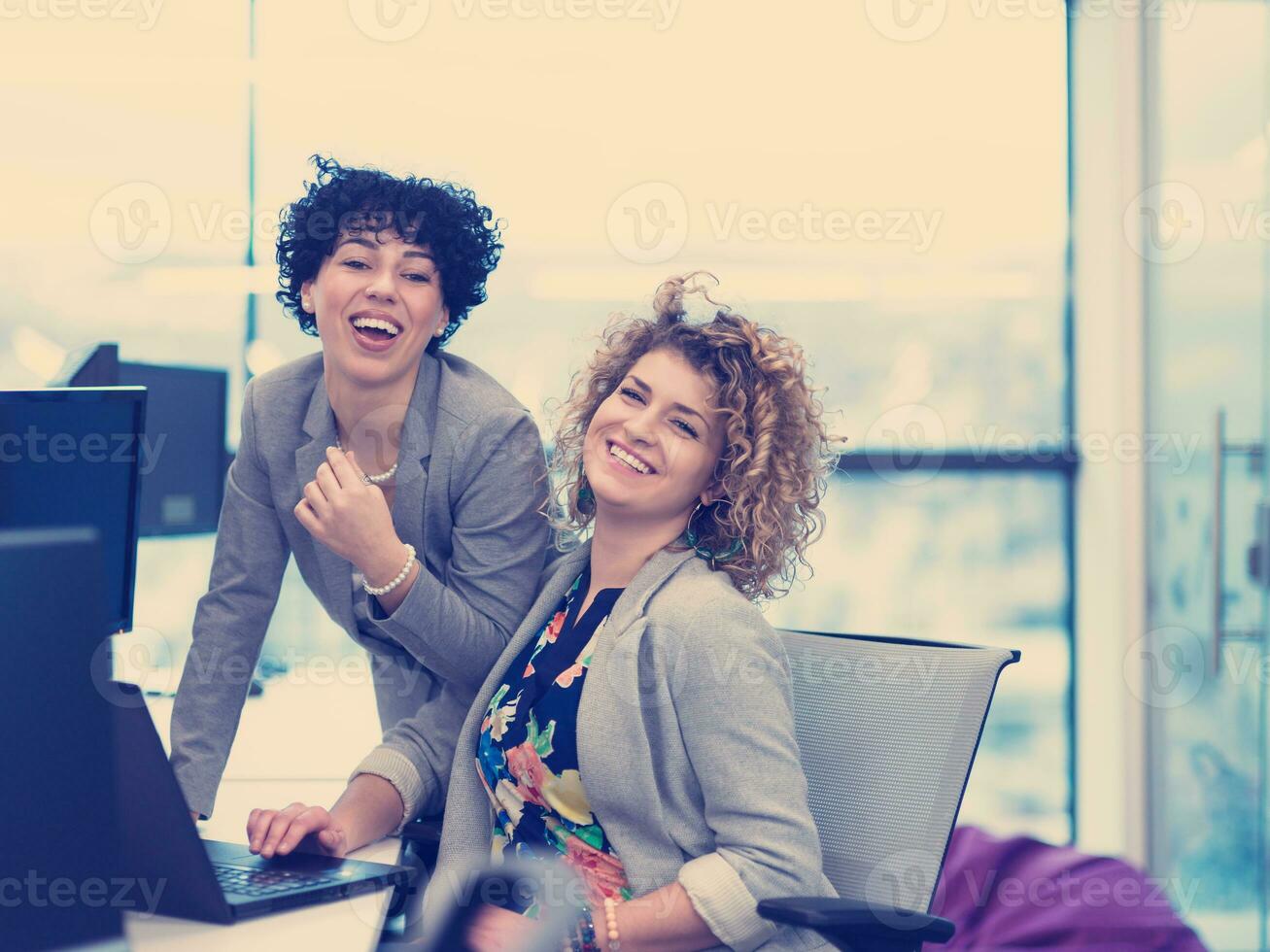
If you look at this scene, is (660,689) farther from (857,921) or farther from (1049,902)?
(1049,902)

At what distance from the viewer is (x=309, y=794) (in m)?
1.66

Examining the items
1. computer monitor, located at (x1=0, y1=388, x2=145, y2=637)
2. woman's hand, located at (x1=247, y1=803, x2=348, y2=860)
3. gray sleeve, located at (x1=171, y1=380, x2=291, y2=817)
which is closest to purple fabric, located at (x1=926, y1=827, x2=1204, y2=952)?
woman's hand, located at (x1=247, y1=803, x2=348, y2=860)

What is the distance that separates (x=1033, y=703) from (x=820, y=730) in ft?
7.91

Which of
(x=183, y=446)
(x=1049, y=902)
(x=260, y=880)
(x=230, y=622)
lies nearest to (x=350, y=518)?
(x=230, y=622)

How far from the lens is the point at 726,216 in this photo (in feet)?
11.4

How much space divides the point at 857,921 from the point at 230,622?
0.96m

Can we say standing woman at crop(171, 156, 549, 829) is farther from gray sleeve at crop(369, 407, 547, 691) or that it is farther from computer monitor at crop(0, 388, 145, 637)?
computer monitor at crop(0, 388, 145, 637)

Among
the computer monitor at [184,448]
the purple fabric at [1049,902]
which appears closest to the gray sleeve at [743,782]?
the purple fabric at [1049,902]

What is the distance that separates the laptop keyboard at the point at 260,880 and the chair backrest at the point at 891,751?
1.88 ft

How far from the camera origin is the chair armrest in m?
1.15

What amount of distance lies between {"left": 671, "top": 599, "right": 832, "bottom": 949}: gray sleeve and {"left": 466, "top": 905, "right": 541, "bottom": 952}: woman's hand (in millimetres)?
178

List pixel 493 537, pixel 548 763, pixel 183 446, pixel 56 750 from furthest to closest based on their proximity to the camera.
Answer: pixel 183 446, pixel 493 537, pixel 548 763, pixel 56 750

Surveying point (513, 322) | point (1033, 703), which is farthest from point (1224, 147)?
point (513, 322)

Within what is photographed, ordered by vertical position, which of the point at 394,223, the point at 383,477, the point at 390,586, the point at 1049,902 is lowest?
the point at 1049,902
